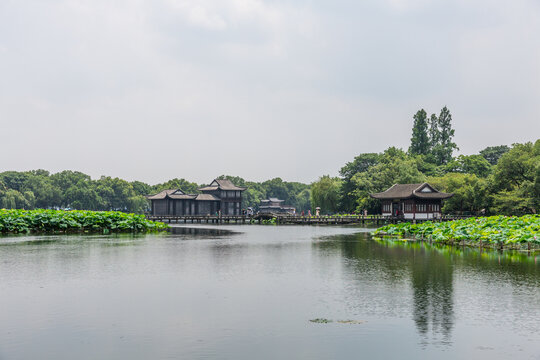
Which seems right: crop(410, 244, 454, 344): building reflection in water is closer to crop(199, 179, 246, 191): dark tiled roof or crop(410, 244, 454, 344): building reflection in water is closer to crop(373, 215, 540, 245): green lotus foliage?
crop(373, 215, 540, 245): green lotus foliage

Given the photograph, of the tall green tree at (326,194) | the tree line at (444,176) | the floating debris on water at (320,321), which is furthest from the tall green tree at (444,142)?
the floating debris on water at (320,321)

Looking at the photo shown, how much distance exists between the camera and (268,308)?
11781 mm

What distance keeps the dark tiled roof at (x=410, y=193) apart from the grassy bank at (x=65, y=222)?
3267 centimetres

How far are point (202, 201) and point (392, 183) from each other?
31062mm

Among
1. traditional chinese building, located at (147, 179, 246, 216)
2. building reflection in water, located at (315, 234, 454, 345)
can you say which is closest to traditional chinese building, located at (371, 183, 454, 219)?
traditional chinese building, located at (147, 179, 246, 216)

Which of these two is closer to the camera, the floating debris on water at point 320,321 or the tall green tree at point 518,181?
the floating debris on water at point 320,321

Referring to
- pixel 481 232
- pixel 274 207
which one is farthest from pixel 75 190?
pixel 481 232

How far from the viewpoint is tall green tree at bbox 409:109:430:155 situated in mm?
98500

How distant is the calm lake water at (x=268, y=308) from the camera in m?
8.70

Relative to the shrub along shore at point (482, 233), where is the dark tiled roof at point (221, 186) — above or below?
→ above

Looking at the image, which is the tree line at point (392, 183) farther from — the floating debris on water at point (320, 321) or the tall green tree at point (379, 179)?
the floating debris on water at point (320, 321)

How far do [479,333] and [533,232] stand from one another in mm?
16946

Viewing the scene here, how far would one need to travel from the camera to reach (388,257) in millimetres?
22266

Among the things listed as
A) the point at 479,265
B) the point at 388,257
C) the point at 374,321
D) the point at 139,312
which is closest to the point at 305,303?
the point at 374,321
